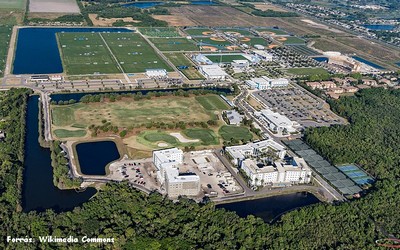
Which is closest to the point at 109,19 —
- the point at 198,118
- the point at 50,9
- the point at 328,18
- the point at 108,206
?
the point at 50,9

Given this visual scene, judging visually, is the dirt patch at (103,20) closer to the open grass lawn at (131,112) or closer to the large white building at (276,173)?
the open grass lawn at (131,112)

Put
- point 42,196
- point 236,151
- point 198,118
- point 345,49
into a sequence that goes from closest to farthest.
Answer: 1. point 42,196
2. point 236,151
3. point 198,118
4. point 345,49

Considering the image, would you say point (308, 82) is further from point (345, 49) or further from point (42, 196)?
point (42, 196)

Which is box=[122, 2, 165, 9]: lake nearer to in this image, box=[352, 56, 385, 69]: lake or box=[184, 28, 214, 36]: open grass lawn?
box=[184, 28, 214, 36]: open grass lawn

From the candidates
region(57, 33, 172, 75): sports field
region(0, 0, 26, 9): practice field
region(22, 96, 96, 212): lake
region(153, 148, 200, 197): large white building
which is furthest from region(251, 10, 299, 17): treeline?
A: region(22, 96, 96, 212): lake

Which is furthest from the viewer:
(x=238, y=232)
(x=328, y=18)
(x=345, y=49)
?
(x=328, y=18)

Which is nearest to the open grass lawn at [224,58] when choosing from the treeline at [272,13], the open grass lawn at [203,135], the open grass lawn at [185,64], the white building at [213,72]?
the open grass lawn at [185,64]
